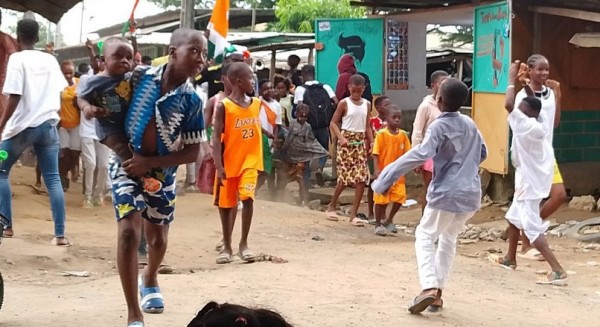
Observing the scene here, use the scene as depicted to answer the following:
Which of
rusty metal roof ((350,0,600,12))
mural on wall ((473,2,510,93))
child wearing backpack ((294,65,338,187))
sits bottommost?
child wearing backpack ((294,65,338,187))

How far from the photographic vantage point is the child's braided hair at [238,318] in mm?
1752

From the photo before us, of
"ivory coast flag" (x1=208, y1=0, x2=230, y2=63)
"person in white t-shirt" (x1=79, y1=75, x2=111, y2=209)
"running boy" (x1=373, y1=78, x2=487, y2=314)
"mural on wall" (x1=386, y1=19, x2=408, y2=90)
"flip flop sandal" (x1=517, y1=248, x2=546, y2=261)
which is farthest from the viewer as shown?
"mural on wall" (x1=386, y1=19, x2=408, y2=90)

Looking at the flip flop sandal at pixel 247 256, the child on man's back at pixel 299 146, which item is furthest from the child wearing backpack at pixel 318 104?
the flip flop sandal at pixel 247 256

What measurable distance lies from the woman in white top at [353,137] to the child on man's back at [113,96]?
5658mm

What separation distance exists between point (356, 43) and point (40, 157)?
804cm

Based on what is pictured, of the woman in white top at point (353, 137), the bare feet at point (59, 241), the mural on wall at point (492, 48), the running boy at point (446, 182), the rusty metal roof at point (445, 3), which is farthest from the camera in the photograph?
the mural on wall at point (492, 48)

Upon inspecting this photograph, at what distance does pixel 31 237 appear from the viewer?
8055 millimetres

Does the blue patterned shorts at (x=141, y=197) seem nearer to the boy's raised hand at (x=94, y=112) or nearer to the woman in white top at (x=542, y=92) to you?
the boy's raised hand at (x=94, y=112)

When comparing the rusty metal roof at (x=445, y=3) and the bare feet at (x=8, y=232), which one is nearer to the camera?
the bare feet at (x=8, y=232)

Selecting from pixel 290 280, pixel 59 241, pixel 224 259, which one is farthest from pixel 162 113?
pixel 59 241

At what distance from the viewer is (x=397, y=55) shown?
49.5 ft

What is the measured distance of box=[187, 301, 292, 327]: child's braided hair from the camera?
5.75 ft

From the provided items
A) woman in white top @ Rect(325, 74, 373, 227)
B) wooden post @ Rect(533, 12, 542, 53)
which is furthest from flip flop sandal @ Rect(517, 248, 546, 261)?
wooden post @ Rect(533, 12, 542, 53)

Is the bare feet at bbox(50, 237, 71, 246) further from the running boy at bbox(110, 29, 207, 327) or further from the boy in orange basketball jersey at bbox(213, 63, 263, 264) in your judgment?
the running boy at bbox(110, 29, 207, 327)
